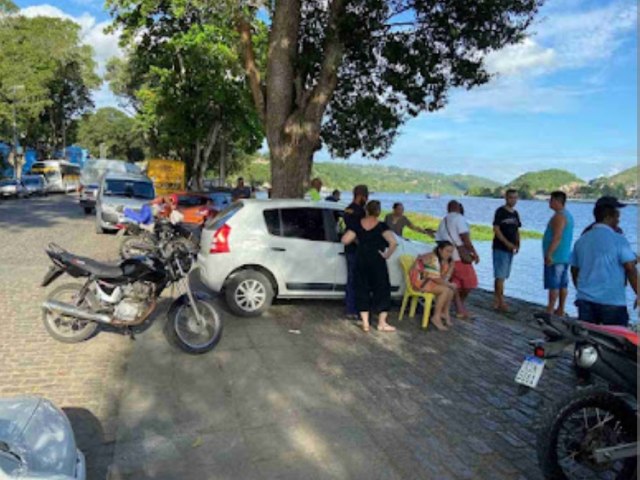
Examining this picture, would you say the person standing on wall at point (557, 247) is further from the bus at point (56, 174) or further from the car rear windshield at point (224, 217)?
the bus at point (56, 174)

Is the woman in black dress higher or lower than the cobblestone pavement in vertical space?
higher

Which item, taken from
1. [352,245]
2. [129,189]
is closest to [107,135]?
[129,189]

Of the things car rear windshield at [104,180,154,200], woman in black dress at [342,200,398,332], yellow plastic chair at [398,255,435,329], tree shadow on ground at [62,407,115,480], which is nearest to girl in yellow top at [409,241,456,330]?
yellow plastic chair at [398,255,435,329]

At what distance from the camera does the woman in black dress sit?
7039 mm

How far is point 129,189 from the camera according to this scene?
18000 millimetres

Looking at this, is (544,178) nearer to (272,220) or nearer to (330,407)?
(272,220)

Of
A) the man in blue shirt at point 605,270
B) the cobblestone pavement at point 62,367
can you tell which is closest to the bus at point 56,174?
the cobblestone pavement at point 62,367

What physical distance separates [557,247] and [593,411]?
16.0ft

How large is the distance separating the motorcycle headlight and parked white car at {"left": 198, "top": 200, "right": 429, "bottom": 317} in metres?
4.69

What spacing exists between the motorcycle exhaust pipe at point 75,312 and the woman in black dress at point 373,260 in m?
3.01

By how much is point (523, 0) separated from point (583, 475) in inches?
358

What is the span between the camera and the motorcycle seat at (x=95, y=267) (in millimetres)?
6074

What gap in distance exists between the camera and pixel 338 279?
8.16 meters

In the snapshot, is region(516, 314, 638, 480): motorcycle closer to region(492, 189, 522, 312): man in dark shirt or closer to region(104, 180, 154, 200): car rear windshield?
region(492, 189, 522, 312): man in dark shirt
